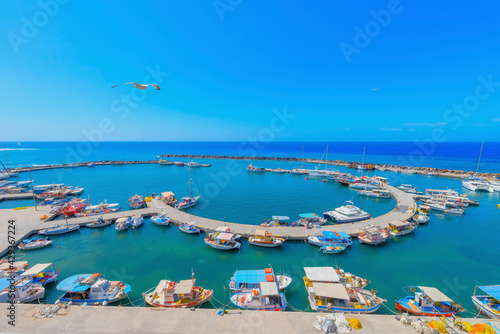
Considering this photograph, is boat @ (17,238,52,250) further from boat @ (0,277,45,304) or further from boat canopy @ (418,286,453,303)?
boat canopy @ (418,286,453,303)

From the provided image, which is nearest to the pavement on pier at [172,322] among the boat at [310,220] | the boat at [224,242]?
the boat at [224,242]

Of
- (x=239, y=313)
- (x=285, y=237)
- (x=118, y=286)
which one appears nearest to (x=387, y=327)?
(x=239, y=313)

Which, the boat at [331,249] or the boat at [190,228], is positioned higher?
the boat at [331,249]

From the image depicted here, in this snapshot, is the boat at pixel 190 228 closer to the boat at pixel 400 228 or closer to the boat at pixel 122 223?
the boat at pixel 122 223

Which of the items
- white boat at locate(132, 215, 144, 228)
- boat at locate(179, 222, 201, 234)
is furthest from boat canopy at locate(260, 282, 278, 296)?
white boat at locate(132, 215, 144, 228)

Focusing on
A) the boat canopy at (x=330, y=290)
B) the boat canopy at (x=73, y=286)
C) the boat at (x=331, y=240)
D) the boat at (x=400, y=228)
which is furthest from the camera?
the boat at (x=400, y=228)

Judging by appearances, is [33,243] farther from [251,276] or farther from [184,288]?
[251,276]
